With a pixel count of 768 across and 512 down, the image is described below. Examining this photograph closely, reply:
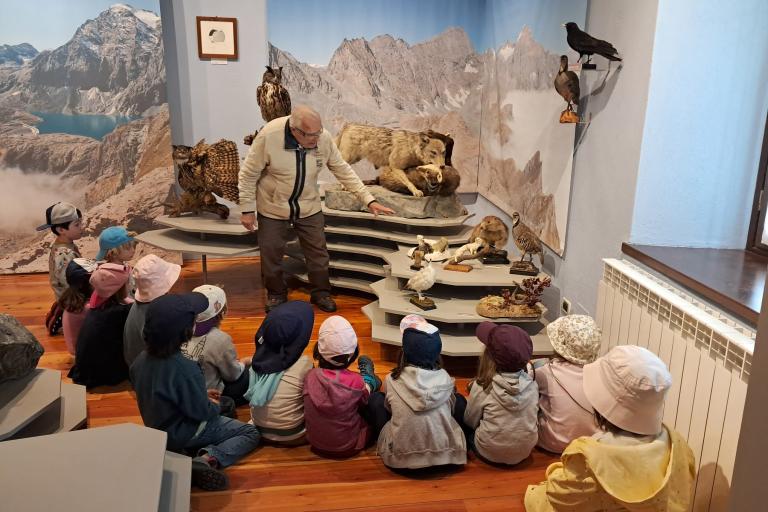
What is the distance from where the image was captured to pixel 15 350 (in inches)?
104

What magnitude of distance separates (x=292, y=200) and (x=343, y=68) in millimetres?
1950

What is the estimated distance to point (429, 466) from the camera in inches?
105

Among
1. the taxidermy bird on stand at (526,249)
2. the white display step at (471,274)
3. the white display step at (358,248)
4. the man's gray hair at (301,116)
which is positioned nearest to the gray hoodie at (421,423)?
the white display step at (471,274)

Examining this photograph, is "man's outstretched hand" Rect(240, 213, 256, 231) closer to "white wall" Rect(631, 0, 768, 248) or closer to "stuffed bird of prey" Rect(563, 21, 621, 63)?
"stuffed bird of prey" Rect(563, 21, 621, 63)

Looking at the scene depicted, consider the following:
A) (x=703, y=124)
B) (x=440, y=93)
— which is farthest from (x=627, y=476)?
(x=440, y=93)

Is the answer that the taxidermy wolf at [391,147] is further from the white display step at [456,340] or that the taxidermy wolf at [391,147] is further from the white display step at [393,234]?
the white display step at [456,340]

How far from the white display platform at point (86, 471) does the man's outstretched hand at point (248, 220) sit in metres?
2.33

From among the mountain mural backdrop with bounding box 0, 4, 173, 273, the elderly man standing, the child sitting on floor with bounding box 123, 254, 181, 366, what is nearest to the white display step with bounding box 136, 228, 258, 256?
the elderly man standing

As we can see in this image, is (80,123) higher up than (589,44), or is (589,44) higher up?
(589,44)

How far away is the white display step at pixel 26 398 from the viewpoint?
A: 240 cm

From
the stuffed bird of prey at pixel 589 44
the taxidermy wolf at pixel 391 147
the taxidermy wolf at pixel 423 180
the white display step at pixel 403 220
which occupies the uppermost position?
the stuffed bird of prey at pixel 589 44

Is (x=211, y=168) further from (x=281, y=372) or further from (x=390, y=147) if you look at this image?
(x=281, y=372)

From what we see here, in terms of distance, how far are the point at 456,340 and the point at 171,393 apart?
173cm

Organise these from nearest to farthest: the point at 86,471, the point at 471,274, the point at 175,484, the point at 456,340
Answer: the point at 86,471
the point at 175,484
the point at 456,340
the point at 471,274
